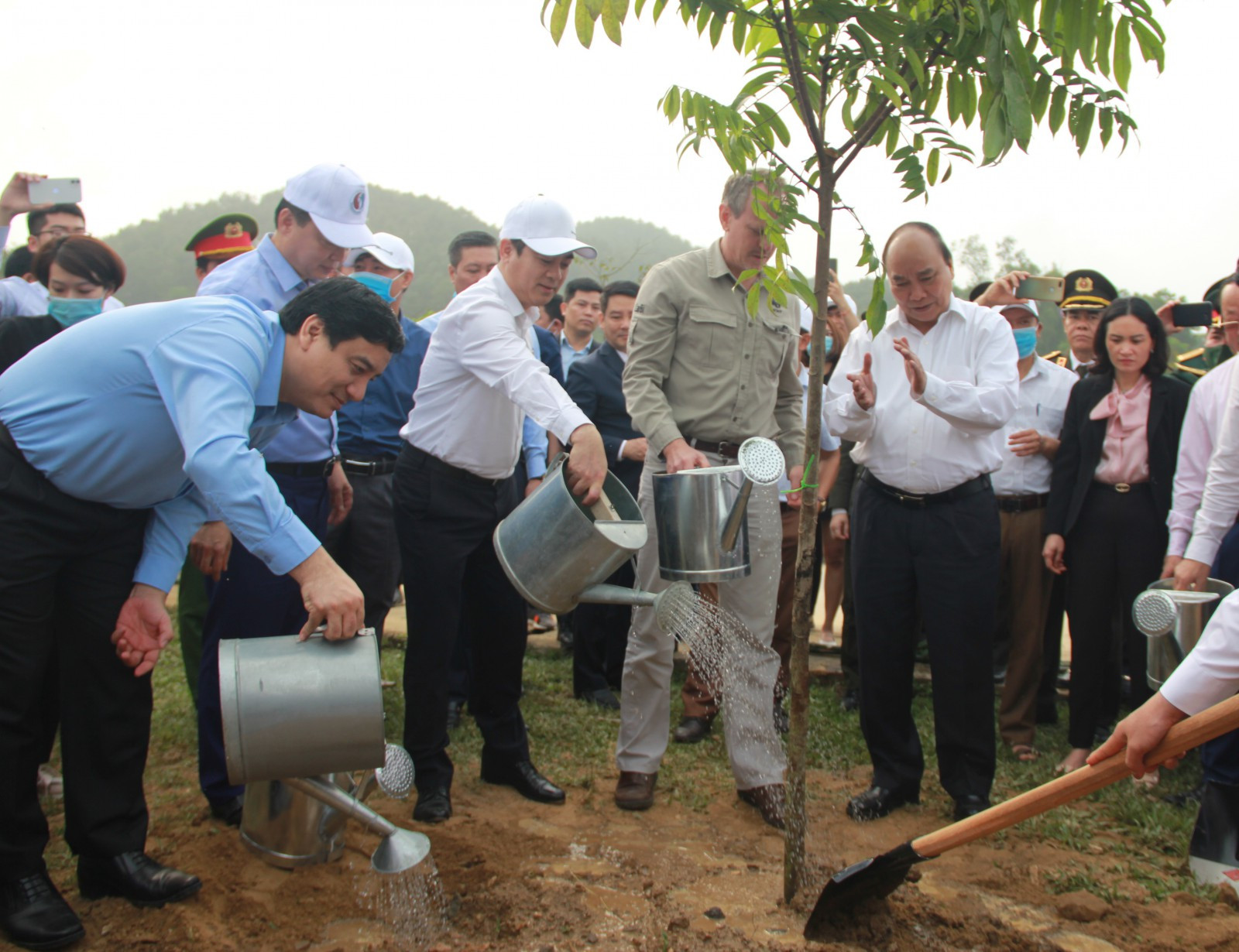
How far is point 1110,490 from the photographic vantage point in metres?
4.47

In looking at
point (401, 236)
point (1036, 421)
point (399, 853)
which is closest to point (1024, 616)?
point (1036, 421)

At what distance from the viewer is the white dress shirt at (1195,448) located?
13.0 ft

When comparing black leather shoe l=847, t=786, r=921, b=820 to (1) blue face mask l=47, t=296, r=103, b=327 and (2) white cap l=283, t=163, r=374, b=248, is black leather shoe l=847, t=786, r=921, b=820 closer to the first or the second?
(2) white cap l=283, t=163, r=374, b=248

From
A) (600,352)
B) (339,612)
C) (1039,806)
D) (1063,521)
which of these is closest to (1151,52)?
(1039,806)

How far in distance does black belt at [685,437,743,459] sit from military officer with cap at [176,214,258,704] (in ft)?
6.42

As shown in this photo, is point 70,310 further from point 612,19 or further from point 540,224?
point 612,19

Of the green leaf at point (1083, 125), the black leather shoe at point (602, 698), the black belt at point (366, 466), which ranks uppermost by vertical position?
the green leaf at point (1083, 125)

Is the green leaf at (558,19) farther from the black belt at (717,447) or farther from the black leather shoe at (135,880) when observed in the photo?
the black leather shoe at (135,880)

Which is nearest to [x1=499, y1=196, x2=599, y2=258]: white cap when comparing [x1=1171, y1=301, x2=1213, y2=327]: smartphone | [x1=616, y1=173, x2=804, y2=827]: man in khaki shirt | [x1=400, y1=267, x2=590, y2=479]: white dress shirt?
[x1=400, y1=267, x2=590, y2=479]: white dress shirt

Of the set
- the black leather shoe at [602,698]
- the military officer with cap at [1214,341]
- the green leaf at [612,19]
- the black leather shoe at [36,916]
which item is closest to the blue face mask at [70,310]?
the black leather shoe at [36,916]

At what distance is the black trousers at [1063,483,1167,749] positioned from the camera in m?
4.34

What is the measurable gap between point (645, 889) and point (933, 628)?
58.8 inches

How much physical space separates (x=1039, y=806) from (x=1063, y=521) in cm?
250

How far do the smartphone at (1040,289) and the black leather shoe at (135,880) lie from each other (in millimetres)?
4519
